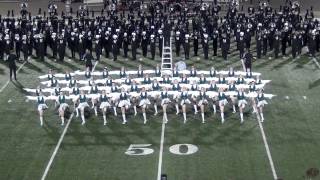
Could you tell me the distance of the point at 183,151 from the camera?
1669cm

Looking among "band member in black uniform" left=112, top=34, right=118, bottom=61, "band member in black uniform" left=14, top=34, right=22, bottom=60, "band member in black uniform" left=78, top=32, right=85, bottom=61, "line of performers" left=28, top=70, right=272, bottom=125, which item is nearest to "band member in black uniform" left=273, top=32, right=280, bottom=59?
"band member in black uniform" left=112, top=34, right=118, bottom=61

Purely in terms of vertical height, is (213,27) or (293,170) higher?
(213,27)

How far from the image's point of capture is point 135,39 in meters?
25.9

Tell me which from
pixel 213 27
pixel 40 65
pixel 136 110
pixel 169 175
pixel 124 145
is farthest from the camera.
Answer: pixel 213 27

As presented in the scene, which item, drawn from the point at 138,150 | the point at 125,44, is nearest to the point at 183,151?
the point at 138,150

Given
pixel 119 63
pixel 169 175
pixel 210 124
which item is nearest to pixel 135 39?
pixel 119 63

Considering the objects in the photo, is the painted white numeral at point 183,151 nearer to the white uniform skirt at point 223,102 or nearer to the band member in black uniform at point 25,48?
the white uniform skirt at point 223,102

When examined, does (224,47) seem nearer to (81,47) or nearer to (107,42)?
(107,42)

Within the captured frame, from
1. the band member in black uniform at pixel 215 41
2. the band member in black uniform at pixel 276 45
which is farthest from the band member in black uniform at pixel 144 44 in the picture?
the band member in black uniform at pixel 276 45

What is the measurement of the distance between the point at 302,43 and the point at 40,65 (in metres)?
9.75

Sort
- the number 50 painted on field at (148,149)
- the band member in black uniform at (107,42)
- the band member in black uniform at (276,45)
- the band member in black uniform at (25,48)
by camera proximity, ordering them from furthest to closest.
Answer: the band member in black uniform at (107,42)
the band member in black uniform at (276,45)
the band member in black uniform at (25,48)
the number 50 painted on field at (148,149)

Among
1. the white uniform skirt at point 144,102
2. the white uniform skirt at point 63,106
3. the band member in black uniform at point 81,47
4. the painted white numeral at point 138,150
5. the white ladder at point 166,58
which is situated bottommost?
the painted white numeral at point 138,150

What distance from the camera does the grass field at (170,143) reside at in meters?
15.5

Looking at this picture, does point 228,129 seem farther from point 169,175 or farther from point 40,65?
point 40,65
